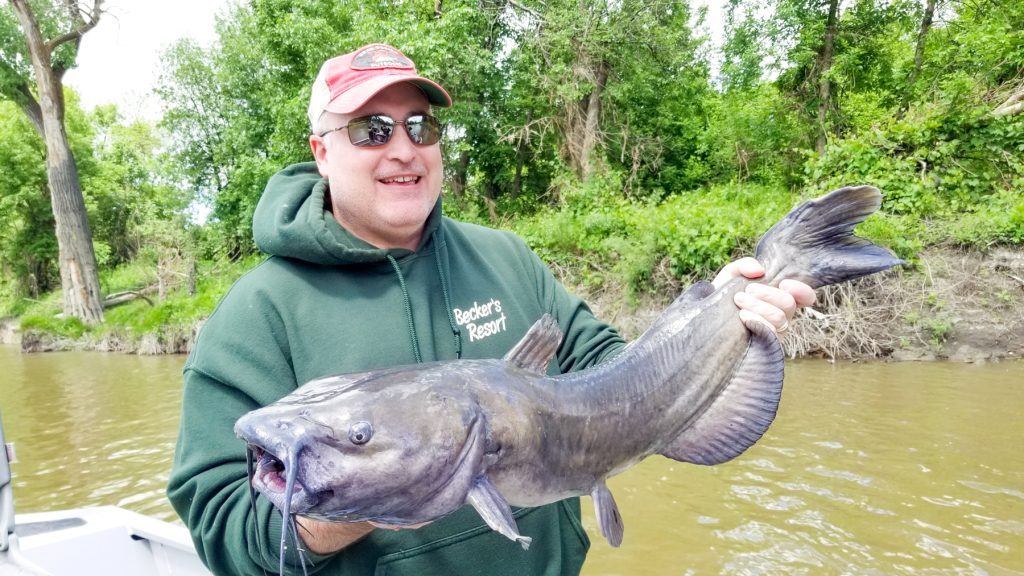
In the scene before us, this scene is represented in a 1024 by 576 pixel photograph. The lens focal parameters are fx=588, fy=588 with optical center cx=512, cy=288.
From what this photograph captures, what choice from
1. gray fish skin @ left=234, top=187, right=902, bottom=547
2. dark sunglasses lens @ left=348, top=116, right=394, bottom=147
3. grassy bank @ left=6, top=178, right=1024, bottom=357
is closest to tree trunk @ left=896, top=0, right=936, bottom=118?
grassy bank @ left=6, top=178, right=1024, bottom=357

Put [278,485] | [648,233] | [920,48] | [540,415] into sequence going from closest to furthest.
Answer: [278,485] < [540,415] < [648,233] < [920,48]

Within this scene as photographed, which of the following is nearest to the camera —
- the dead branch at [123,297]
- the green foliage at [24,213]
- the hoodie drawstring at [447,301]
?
the hoodie drawstring at [447,301]

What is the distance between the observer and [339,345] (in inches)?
70.9

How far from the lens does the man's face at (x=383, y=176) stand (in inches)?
77.4

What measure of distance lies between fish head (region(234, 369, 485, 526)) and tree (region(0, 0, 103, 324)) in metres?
21.8

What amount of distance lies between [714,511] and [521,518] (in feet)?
12.3

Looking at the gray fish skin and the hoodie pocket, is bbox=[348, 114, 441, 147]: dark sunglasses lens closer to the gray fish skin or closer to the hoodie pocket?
the gray fish skin

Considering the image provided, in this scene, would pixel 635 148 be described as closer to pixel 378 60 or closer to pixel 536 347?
pixel 378 60

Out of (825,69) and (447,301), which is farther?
(825,69)

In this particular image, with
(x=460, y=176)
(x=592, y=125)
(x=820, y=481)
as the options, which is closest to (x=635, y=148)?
(x=592, y=125)

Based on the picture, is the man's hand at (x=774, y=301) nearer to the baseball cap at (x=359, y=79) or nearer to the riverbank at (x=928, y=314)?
the baseball cap at (x=359, y=79)

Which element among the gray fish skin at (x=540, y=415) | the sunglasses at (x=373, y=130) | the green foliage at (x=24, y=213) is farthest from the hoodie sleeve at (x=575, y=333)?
the green foliage at (x=24, y=213)

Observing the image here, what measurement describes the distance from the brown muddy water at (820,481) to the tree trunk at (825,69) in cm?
761

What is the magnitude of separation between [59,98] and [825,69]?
22.6m
